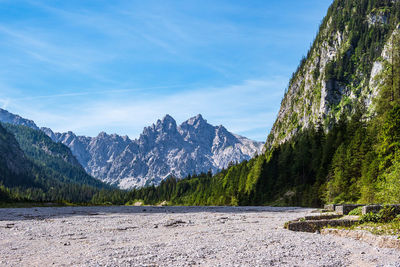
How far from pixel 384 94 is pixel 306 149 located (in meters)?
38.2

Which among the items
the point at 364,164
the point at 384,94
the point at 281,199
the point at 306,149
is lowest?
the point at 281,199

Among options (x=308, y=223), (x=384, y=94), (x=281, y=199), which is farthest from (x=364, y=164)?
(x=308, y=223)

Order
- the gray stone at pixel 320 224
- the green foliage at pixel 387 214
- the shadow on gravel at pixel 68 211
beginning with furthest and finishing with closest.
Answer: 1. the shadow on gravel at pixel 68 211
2. the gray stone at pixel 320 224
3. the green foliage at pixel 387 214

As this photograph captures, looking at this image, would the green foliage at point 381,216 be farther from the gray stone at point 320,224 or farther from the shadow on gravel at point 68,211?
the shadow on gravel at point 68,211

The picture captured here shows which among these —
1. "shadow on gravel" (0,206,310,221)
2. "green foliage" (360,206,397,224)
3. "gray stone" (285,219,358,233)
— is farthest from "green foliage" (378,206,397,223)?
A: "shadow on gravel" (0,206,310,221)

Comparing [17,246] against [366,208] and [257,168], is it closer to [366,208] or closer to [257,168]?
[366,208]

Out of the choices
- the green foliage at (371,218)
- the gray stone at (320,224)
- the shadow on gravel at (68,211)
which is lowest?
the shadow on gravel at (68,211)

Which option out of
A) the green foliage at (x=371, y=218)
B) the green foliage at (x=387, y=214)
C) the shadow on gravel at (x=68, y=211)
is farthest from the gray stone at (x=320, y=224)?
the shadow on gravel at (x=68, y=211)

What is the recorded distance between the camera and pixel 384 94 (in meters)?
60.3

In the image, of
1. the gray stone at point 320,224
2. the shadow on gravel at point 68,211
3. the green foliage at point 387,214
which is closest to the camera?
the green foliage at point 387,214

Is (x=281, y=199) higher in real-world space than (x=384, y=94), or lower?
lower

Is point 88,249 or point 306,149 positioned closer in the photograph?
point 88,249

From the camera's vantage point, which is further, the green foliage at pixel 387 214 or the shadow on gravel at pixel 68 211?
the shadow on gravel at pixel 68 211

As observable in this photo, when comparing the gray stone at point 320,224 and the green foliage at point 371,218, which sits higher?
the green foliage at point 371,218
